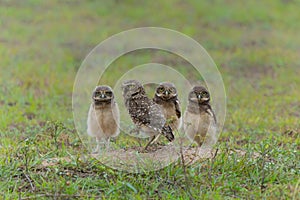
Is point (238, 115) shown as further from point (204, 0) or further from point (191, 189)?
point (204, 0)

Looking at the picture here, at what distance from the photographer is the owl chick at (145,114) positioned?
5887 millimetres

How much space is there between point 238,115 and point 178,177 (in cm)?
356

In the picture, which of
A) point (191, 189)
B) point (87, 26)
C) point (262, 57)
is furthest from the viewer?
point (87, 26)

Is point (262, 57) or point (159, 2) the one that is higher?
point (159, 2)

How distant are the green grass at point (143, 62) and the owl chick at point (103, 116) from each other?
12.7 inches

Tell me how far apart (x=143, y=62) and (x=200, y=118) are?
214 inches

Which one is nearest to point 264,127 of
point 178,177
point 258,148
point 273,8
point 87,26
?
point 258,148

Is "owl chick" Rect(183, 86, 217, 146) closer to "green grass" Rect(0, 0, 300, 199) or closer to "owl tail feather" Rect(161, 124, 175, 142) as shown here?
"green grass" Rect(0, 0, 300, 199)

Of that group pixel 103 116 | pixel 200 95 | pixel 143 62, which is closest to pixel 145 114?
pixel 103 116

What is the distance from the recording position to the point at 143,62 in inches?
474

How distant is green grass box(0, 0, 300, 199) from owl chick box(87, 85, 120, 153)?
1.06 ft

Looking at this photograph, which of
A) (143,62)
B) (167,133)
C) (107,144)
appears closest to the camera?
(167,133)

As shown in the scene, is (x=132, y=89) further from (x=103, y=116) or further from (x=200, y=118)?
(x=200, y=118)

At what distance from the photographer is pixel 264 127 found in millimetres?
8172
